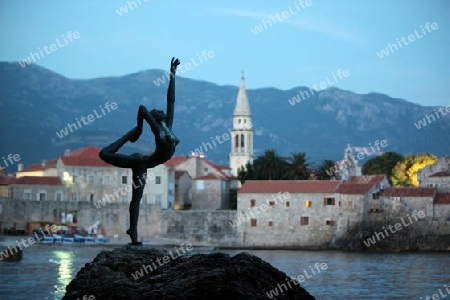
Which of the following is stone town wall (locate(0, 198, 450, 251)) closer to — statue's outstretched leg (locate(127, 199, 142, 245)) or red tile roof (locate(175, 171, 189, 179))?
red tile roof (locate(175, 171, 189, 179))

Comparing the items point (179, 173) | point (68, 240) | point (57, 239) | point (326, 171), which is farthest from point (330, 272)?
point (179, 173)

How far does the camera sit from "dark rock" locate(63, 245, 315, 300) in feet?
54.3

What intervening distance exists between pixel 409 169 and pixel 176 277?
97222 mm

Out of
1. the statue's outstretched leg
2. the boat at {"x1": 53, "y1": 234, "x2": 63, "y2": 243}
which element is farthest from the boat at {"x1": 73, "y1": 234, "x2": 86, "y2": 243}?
the statue's outstretched leg

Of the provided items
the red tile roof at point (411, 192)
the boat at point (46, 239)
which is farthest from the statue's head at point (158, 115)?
the boat at point (46, 239)

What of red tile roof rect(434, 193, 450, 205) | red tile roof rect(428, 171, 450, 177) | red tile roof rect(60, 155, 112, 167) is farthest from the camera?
red tile roof rect(60, 155, 112, 167)

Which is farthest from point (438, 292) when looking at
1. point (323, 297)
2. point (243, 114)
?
point (243, 114)

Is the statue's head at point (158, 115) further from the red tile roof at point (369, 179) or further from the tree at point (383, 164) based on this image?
the tree at point (383, 164)

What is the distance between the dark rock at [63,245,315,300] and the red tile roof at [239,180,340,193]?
65939 millimetres

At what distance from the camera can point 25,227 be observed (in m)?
95.1

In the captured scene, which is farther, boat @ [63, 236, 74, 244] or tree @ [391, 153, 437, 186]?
tree @ [391, 153, 437, 186]

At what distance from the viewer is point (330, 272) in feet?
178

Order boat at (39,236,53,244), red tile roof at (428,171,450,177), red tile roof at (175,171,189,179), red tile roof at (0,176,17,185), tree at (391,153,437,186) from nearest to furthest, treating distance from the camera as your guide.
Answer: boat at (39,236,53,244) → red tile roof at (428,171,450,177) → red tile roof at (0,176,17,185) → red tile roof at (175,171,189,179) → tree at (391,153,437,186)

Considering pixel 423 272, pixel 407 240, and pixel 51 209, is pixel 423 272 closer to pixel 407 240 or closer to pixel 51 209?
pixel 407 240
